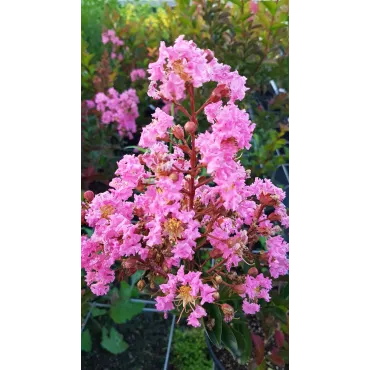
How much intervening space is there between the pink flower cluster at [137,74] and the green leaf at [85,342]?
1072mm

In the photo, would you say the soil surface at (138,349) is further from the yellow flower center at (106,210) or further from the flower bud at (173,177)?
the flower bud at (173,177)

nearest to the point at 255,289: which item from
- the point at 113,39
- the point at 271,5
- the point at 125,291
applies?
the point at 125,291

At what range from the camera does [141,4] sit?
252cm

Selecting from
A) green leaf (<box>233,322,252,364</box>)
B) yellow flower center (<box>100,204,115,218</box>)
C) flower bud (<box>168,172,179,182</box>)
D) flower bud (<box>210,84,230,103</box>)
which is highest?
flower bud (<box>210,84,230,103</box>)

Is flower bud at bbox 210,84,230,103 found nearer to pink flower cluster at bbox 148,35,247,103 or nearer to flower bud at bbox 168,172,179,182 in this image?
pink flower cluster at bbox 148,35,247,103

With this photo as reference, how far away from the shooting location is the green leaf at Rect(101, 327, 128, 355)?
123 centimetres

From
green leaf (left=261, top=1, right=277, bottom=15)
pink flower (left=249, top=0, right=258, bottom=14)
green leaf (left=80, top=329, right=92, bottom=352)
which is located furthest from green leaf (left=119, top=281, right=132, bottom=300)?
pink flower (left=249, top=0, right=258, bottom=14)

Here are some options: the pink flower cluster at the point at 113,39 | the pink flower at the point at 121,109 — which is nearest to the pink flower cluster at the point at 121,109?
the pink flower at the point at 121,109

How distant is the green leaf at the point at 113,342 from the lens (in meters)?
1.23

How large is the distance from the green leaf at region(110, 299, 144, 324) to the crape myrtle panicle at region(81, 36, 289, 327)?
0.43 metres

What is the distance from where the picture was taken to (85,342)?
4.00 feet
